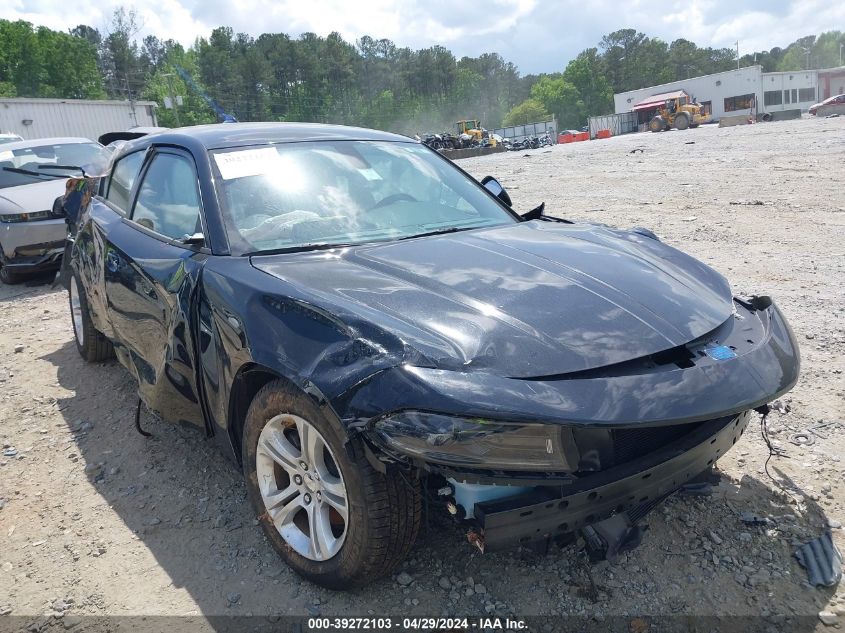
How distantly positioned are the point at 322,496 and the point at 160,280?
1358 millimetres

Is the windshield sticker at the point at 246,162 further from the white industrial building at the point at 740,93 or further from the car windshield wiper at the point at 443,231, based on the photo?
the white industrial building at the point at 740,93

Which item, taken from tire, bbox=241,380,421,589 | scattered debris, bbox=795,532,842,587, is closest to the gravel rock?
scattered debris, bbox=795,532,842,587

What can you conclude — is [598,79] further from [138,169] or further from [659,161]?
[138,169]

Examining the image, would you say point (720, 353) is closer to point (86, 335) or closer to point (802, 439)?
point (802, 439)

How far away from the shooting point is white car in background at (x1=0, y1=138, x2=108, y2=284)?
7508 millimetres

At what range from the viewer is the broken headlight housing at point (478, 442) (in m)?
1.79

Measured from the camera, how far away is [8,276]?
786 cm

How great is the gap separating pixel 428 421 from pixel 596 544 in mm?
821

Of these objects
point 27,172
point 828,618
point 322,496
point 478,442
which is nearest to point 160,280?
point 322,496

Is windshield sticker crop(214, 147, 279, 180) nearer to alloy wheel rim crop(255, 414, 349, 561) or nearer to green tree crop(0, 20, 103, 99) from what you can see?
alloy wheel rim crop(255, 414, 349, 561)

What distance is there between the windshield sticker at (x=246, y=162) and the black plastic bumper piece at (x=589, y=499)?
1.91 metres

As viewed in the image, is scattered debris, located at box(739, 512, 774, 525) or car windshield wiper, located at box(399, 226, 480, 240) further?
car windshield wiper, located at box(399, 226, 480, 240)

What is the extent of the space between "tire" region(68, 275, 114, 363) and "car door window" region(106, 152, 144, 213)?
82cm

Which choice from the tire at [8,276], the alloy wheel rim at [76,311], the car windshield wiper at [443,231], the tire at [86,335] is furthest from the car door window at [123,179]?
the tire at [8,276]
